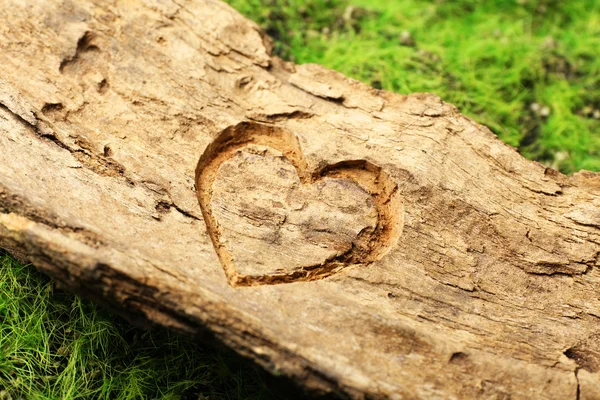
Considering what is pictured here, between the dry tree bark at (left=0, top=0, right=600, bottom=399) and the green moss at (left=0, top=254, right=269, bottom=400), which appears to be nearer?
the dry tree bark at (left=0, top=0, right=600, bottom=399)

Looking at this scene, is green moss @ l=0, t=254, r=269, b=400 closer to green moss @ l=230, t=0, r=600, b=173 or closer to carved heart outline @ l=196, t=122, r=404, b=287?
carved heart outline @ l=196, t=122, r=404, b=287

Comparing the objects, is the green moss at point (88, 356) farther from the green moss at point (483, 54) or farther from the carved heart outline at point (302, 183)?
the green moss at point (483, 54)

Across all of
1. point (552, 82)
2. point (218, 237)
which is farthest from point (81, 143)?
point (552, 82)

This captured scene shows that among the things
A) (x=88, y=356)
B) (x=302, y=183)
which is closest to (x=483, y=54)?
(x=302, y=183)

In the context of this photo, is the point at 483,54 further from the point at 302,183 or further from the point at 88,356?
the point at 88,356

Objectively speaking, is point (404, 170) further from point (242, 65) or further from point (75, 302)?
point (75, 302)

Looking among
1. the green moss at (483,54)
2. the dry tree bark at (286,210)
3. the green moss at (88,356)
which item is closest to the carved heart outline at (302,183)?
the dry tree bark at (286,210)

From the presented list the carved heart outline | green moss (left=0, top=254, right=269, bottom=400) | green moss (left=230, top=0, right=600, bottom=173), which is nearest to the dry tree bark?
the carved heart outline
